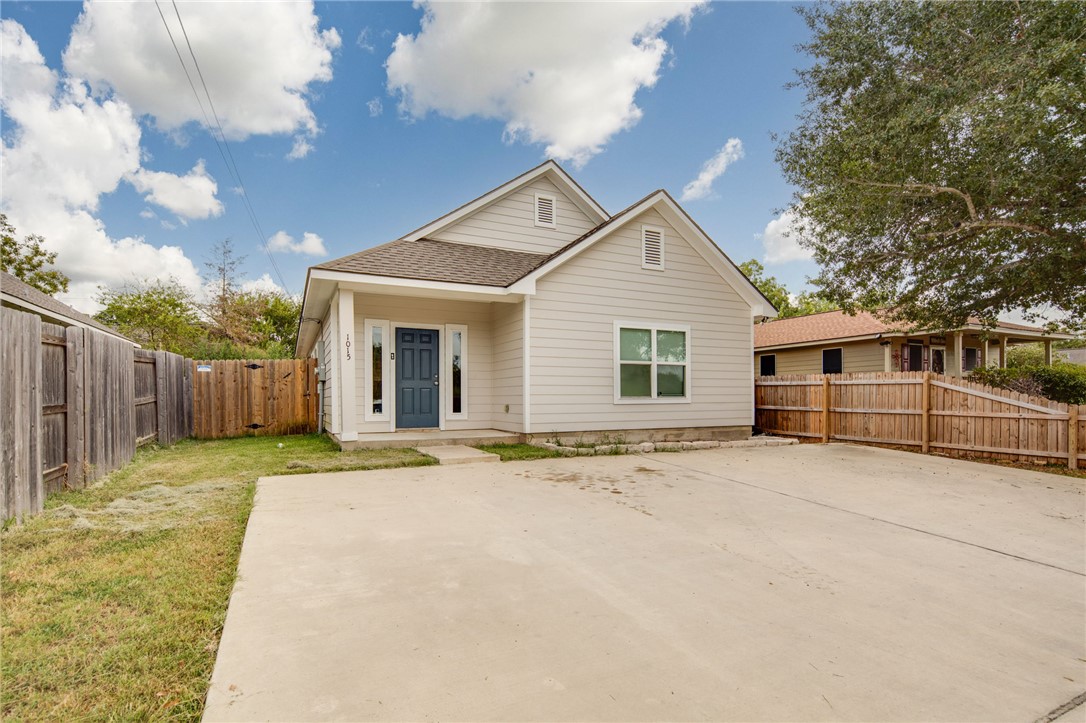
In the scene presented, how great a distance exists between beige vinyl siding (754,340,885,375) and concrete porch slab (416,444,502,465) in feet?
42.4

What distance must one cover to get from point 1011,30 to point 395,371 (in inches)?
472

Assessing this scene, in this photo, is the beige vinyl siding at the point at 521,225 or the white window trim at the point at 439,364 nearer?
the white window trim at the point at 439,364

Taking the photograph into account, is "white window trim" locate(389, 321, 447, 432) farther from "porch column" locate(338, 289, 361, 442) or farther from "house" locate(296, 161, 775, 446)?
"porch column" locate(338, 289, 361, 442)

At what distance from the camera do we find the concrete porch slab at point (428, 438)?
825 centimetres

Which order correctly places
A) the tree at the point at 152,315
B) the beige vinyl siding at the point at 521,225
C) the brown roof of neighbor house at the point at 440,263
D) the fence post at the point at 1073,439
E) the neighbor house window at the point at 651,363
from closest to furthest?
the fence post at the point at 1073,439, the brown roof of neighbor house at the point at 440,263, the neighbor house window at the point at 651,363, the beige vinyl siding at the point at 521,225, the tree at the point at 152,315

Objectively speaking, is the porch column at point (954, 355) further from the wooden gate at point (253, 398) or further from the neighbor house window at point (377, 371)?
the wooden gate at point (253, 398)

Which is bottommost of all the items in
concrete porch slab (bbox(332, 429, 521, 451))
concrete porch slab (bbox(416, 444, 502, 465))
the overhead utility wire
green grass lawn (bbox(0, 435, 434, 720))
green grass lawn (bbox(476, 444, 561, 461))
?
green grass lawn (bbox(476, 444, 561, 461))

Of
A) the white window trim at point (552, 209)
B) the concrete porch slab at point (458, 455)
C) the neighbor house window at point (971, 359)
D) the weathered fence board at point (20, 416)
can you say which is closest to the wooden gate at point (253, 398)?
the concrete porch slab at point (458, 455)

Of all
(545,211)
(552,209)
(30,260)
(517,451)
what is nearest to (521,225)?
(545,211)

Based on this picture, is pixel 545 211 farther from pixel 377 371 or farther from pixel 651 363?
pixel 377 371

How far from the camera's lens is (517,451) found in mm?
8227

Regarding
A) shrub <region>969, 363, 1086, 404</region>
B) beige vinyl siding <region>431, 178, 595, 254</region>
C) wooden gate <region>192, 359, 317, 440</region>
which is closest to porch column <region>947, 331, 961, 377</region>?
shrub <region>969, 363, 1086, 404</region>

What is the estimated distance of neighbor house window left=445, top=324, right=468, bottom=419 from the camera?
10.1 m

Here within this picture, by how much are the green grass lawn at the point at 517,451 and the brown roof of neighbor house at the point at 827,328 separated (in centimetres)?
1213
